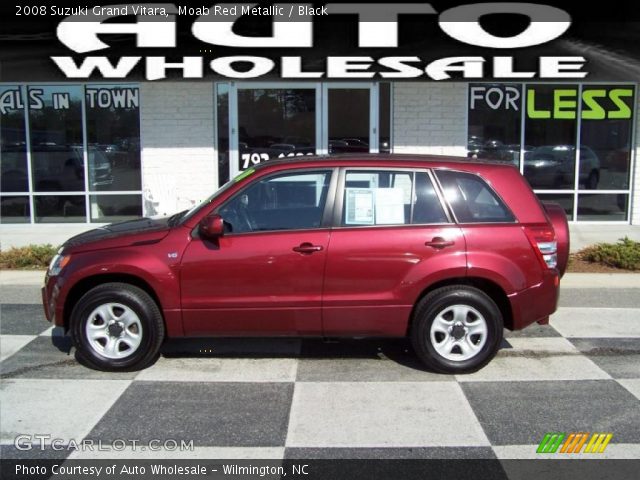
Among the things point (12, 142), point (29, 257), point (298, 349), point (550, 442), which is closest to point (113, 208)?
point (12, 142)

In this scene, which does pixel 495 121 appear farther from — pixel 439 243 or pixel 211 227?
pixel 211 227

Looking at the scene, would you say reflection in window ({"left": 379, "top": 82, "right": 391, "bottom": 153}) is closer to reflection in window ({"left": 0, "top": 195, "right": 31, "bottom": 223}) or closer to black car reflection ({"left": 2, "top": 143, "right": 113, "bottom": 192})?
black car reflection ({"left": 2, "top": 143, "right": 113, "bottom": 192})

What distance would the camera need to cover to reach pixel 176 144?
12.7 metres

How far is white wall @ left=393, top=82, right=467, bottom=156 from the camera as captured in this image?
41.1 feet

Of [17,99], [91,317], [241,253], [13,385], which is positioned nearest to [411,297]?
[241,253]

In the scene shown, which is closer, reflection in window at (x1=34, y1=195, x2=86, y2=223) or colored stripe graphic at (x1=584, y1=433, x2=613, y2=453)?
colored stripe graphic at (x1=584, y1=433, x2=613, y2=453)

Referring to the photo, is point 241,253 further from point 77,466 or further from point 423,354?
point 77,466

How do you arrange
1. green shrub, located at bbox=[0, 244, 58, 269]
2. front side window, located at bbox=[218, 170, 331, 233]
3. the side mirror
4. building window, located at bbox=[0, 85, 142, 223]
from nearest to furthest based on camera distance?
the side mirror
front side window, located at bbox=[218, 170, 331, 233]
green shrub, located at bbox=[0, 244, 58, 269]
building window, located at bbox=[0, 85, 142, 223]

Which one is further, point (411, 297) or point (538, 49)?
point (538, 49)

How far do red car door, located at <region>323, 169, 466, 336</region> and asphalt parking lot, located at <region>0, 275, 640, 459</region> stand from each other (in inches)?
19.8

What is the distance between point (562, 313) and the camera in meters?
7.50

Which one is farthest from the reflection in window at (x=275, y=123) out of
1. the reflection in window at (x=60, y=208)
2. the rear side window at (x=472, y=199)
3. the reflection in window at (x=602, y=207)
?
the rear side window at (x=472, y=199)

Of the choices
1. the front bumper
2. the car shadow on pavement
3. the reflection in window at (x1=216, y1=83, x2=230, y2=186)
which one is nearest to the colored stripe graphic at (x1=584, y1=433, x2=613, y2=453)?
the car shadow on pavement

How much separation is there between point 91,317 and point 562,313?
5.01 meters
